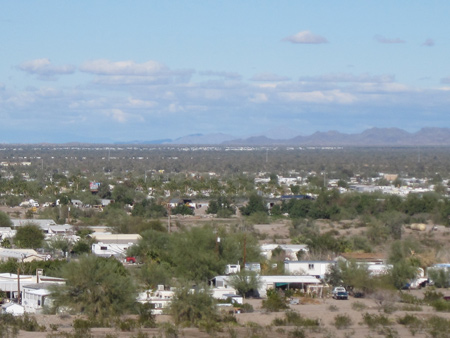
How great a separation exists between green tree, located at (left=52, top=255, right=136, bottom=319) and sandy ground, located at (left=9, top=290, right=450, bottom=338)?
2.62 ft

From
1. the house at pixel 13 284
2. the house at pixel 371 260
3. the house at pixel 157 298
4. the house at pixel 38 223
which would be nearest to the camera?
the house at pixel 157 298

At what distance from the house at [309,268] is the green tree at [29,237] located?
16602 millimetres

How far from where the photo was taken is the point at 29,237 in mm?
54156

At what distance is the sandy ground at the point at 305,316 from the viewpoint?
30.1 metres

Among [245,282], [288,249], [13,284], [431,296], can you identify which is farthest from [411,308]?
[13,284]

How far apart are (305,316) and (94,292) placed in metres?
7.72

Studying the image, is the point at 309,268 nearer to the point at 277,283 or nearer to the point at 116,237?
the point at 277,283

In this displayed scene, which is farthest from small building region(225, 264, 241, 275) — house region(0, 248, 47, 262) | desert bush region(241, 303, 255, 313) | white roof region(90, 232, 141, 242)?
white roof region(90, 232, 141, 242)

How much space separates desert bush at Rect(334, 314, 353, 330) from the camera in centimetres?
3209

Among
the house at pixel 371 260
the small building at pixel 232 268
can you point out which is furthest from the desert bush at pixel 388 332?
the small building at pixel 232 268

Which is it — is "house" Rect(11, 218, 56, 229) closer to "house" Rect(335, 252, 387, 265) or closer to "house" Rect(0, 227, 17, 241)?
"house" Rect(0, 227, 17, 241)

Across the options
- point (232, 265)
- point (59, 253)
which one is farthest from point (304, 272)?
point (59, 253)

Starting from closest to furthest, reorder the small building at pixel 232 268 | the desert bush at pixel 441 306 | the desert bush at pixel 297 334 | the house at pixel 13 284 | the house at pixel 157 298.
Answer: the desert bush at pixel 297 334, the house at pixel 157 298, the desert bush at pixel 441 306, the house at pixel 13 284, the small building at pixel 232 268

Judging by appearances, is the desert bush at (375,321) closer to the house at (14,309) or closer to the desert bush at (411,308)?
the desert bush at (411,308)
